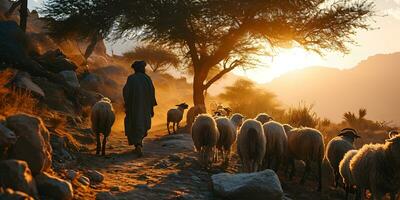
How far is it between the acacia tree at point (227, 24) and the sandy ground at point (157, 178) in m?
9.46

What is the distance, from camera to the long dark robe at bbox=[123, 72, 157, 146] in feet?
42.0

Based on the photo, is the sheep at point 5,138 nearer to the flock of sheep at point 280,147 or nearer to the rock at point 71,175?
the rock at point 71,175

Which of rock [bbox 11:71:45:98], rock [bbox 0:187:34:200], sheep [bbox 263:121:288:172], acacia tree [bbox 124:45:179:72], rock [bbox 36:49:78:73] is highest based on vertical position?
acacia tree [bbox 124:45:179:72]

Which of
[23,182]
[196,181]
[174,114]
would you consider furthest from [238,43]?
[23,182]

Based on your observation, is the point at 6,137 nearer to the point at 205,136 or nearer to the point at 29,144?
the point at 29,144

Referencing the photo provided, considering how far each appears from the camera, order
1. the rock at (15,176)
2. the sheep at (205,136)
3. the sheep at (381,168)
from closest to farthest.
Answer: the rock at (15,176), the sheep at (381,168), the sheep at (205,136)

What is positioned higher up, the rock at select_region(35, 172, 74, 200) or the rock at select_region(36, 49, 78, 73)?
the rock at select_region(36, 49, 78, 73)

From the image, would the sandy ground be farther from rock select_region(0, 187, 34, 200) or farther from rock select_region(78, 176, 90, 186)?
rock select_region(0, 187, 34, 200)

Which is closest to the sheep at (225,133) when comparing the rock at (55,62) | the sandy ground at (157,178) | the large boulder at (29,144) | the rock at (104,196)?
the sandy ground at (157,178)

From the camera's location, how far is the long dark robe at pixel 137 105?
12.8 metres

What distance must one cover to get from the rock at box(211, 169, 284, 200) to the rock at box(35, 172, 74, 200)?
9.70ft

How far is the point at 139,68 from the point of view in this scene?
518 inches

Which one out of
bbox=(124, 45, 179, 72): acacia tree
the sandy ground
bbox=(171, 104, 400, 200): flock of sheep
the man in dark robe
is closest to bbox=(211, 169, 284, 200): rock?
the sandy ground

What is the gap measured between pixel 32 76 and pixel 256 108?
1537cm
